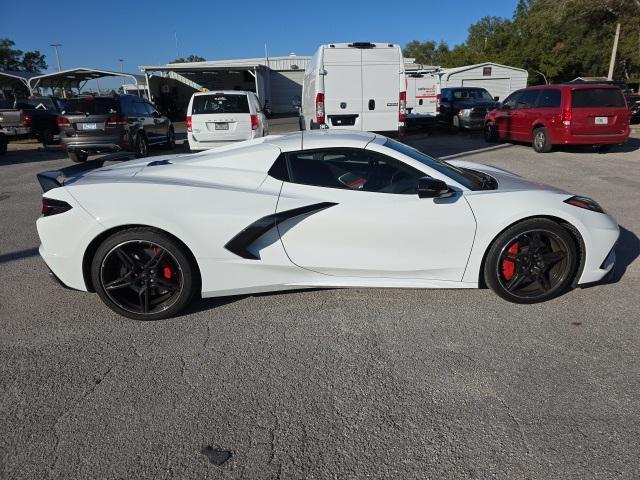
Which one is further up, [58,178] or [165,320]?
[58,178]

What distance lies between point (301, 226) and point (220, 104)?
8.48m

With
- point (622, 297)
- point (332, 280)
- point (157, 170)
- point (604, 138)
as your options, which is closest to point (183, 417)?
point (332, 280)

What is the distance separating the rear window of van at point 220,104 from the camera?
35.4ft

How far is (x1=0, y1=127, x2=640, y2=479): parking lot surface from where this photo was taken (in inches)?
83.7

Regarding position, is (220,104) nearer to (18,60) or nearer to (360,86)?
(360,86)

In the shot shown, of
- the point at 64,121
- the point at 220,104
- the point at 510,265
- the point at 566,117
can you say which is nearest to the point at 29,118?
the point at 64,121

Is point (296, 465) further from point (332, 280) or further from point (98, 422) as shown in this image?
point (332, 280)

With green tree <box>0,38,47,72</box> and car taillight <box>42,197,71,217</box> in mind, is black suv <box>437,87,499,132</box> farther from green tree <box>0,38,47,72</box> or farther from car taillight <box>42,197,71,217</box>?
green tree <box>0,38,47,72</box>

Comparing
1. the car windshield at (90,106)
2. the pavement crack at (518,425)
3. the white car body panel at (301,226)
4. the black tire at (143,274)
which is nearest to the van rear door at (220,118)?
the car windshield at (90,106)

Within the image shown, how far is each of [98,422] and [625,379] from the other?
9.78ft

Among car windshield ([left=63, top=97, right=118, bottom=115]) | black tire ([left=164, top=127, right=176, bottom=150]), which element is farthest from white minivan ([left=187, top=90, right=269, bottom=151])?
black tire ([left=164, top=127, right=176, bottom=150])

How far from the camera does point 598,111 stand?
10.4m

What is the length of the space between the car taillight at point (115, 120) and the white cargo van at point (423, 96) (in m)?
11.0

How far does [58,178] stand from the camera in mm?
3619
